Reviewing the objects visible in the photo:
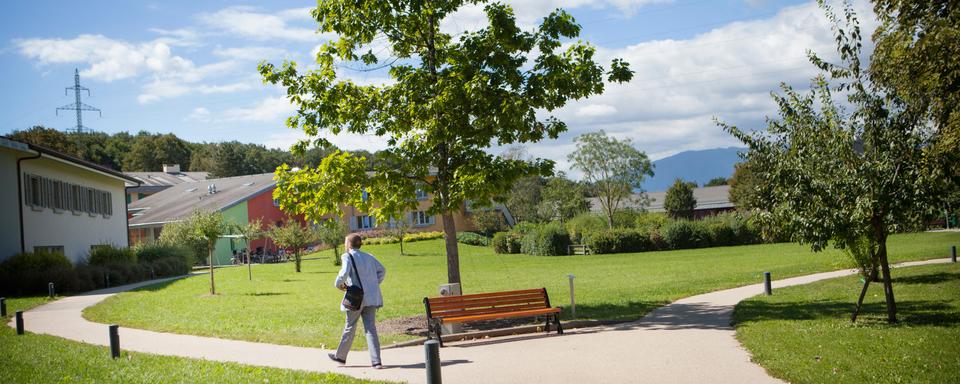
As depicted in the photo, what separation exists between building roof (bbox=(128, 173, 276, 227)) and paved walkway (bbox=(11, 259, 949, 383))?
40.2 metres

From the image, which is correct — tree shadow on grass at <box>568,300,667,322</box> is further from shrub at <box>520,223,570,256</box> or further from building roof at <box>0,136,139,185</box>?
shrub at <box>520,223,570,256</box>

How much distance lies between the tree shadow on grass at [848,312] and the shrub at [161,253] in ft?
90.9

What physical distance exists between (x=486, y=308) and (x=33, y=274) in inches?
682

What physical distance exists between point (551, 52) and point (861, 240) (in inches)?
329

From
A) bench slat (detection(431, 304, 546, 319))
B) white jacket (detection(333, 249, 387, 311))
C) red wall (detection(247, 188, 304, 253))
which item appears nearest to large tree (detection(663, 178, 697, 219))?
red wall (detection(247, 188, 304, 253))

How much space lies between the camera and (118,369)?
9586 mm

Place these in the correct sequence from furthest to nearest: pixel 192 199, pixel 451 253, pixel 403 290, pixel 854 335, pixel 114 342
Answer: pixel 192 199 < pixel 403 290 < pixel 451 253 < pixel 854 335 < pixel 114 342

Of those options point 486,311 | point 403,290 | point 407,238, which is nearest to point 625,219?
point 407,238

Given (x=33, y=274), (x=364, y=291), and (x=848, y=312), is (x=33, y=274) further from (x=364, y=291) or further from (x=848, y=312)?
(x=848, y=312)

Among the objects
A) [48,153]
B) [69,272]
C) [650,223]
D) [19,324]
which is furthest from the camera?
[650,223]

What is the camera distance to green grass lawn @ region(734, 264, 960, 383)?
8.45m

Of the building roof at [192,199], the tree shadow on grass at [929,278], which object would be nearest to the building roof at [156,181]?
the building roof at [192,199]

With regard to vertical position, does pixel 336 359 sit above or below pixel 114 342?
below

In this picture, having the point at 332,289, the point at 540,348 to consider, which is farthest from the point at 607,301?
the point at 332,289
